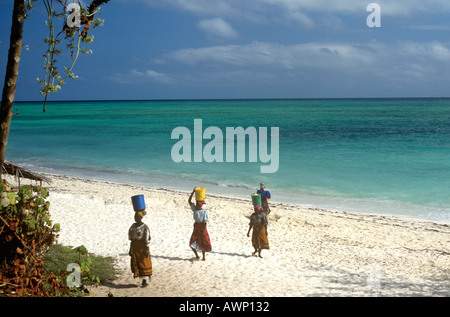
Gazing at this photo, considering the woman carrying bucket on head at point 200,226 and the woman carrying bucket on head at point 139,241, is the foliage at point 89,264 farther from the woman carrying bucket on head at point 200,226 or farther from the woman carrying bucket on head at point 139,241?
the woman carrying bucket on head at point 200,226

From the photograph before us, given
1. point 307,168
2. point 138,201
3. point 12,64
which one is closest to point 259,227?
point 138,201

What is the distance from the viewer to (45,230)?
660 centimetres

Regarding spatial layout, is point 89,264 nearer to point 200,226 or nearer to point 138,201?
point 138,201

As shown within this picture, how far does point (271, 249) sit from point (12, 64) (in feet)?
31.7

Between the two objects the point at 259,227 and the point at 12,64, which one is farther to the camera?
the point at 259,227

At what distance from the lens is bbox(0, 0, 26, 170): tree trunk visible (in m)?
5.43

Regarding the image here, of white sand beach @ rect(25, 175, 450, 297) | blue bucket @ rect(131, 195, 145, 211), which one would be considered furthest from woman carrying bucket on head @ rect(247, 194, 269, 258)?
blue bucket @ rect(131, 195, 145, 211)

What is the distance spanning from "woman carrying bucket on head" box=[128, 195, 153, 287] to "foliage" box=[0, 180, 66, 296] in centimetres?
213

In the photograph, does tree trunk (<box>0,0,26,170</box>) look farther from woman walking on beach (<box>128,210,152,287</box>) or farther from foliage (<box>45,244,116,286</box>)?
foliage (<box>45,244,116,286</box>)

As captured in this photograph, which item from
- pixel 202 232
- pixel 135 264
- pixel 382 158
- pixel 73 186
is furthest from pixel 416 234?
pixel 382 158

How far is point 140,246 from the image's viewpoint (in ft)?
29.2

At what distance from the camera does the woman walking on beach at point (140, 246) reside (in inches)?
343

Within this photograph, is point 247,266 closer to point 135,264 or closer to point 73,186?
point 135,264

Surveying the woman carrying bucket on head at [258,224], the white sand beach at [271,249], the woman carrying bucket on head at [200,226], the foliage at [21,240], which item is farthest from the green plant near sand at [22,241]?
the woman carrying bucket on head at [258,224]
